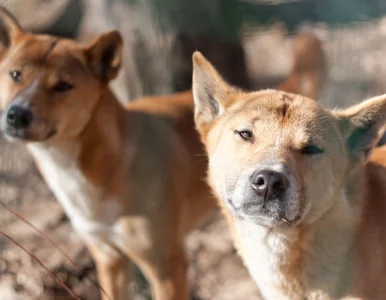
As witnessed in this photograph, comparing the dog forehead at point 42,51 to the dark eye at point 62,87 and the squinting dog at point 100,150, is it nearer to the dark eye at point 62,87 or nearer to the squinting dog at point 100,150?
the squinting dog at point 100,150

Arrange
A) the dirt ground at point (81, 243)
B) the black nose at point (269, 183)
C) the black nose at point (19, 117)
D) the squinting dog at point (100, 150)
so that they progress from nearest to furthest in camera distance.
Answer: the black nose at point (269, 183), the black nose at point (19, 117), the squinting dog at point (100, 150), the dirt ground at point (81, 243)

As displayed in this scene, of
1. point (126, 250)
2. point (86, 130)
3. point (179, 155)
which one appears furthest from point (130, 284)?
point (86, 130)

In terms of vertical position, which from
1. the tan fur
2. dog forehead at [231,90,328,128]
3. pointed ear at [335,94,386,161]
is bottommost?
the tan fur

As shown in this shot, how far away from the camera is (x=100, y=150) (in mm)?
2938

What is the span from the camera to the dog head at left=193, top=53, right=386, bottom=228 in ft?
6.29

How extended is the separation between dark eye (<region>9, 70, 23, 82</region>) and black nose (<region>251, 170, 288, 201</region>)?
4.74ft

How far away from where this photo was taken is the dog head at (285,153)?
1.92 m

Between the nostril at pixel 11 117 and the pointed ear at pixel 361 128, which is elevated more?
the pointed ear at pixel 361 128

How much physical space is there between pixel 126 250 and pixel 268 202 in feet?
4.27

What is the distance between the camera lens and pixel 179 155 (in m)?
3.22

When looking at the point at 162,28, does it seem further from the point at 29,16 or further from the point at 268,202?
the point at 268,202

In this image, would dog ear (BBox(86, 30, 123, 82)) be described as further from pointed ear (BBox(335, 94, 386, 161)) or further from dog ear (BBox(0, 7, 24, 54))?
pointed ear (BBox(335, 94, 386, 161))

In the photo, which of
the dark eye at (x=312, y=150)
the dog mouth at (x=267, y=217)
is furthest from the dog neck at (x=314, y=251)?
the dark eye at (x=312, y=150)

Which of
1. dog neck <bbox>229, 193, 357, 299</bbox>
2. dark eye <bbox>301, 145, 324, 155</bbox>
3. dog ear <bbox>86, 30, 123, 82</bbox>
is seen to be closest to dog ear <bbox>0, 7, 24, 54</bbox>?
dog ear <bbox>86, 30, 123, 82</bbox>
